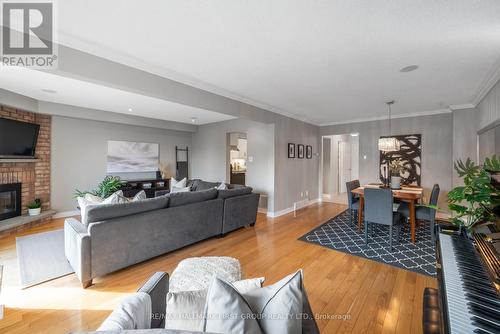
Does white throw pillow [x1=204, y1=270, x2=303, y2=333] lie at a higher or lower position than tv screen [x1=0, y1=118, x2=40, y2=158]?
lower

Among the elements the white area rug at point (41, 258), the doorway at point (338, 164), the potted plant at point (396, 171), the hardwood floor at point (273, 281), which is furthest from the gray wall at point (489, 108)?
the white area rug at point (41, 258)

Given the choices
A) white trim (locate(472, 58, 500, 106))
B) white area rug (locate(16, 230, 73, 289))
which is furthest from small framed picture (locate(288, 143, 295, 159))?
white area rug (locate(16, 230, 73, 289))


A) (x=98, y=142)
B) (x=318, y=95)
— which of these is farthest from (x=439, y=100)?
(x=98, y=142)

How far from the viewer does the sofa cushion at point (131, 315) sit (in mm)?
732

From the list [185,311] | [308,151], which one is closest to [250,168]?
[308,151]

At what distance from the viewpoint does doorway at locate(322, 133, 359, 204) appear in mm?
7207

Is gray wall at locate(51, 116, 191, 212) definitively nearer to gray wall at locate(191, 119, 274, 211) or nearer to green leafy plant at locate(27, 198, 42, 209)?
green leafy plant at locate(27, 198, 42, 209)

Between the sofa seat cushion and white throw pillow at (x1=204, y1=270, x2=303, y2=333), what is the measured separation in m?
0.75

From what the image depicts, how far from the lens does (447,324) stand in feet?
2.36

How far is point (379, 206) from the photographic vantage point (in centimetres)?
319

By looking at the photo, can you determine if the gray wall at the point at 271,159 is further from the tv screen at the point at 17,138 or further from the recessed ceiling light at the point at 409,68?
the tv screen at the point at 17,138

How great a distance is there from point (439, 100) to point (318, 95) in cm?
230

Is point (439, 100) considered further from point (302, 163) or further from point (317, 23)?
point (317, 23)

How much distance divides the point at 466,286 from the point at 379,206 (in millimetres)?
2508
